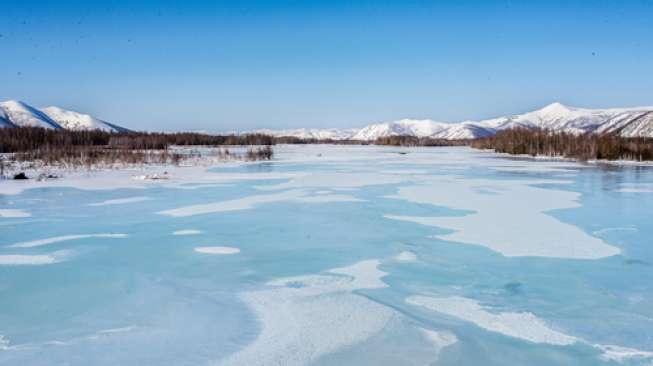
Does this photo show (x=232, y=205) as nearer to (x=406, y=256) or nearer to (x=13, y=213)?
(x=13, y=213)

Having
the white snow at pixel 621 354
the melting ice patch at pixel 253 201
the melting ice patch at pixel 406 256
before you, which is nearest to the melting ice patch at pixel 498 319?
the white snow at pixel 621 354

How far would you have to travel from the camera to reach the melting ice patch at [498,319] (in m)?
3.79

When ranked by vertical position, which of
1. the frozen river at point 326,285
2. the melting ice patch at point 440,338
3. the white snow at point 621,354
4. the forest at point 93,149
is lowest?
the white snow at point 621,354

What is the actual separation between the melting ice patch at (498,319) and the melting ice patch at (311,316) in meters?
0.48

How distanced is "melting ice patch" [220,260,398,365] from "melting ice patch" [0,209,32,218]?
678 cm

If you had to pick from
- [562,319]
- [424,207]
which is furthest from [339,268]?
[424,207]

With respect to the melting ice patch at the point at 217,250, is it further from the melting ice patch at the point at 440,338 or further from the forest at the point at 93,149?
the forest at the point at 93,149

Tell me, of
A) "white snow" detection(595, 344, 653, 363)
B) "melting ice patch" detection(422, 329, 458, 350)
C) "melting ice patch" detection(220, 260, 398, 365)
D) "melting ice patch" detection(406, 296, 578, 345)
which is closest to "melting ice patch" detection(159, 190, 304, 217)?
"melting ice patch" detection(220, 260, 398, 365)

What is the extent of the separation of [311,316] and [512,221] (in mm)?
5839

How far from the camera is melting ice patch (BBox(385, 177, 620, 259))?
679cm

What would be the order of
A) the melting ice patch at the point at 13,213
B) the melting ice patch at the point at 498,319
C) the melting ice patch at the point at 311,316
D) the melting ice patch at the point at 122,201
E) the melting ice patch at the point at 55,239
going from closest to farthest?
the melting ice patch at the point at 311,316 → the melting ice patch at the point at 498,319 → the melting ice patch at the point at 55,239 → the melting ice patch at the point at 13,213 → the melting ice patch at the point at 122,201

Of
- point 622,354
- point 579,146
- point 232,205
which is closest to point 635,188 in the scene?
point 232,205

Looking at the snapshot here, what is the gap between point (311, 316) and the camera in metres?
4.29

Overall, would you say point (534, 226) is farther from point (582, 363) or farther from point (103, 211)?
point (103, 211)
